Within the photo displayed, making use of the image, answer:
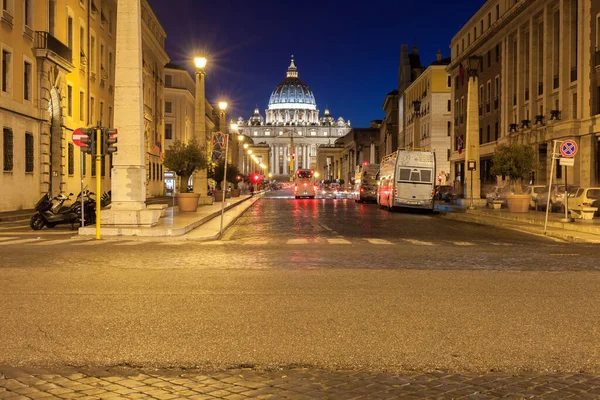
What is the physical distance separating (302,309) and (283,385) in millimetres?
3056

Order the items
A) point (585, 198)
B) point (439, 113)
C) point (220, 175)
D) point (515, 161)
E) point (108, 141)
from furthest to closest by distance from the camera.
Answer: point (439, 113)
point (220, 175)
point (515, 161)
point (585, 198)
point (108, 141)

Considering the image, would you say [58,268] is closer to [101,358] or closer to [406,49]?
[101,358]

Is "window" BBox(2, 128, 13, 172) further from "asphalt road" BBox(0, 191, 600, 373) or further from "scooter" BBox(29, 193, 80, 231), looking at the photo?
"asphalt road" BBox(0, 191, 600, 373)

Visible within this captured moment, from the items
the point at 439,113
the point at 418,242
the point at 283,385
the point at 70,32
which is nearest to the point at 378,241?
the point at 418,242

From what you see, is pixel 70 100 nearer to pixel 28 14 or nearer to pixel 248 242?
pixel 28 14

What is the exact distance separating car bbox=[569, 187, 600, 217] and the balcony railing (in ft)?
84.2

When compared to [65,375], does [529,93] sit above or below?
above

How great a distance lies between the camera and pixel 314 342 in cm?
679

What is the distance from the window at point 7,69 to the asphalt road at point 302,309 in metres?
18.6

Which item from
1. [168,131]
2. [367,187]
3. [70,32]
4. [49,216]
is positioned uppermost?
[70,32]

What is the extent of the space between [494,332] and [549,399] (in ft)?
7.32

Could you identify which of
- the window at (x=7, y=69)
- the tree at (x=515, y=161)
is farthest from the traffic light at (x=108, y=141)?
the tree at (x=515, y=161)

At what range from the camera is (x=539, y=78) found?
50406mm

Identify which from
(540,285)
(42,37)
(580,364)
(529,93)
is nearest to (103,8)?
(42,37)
